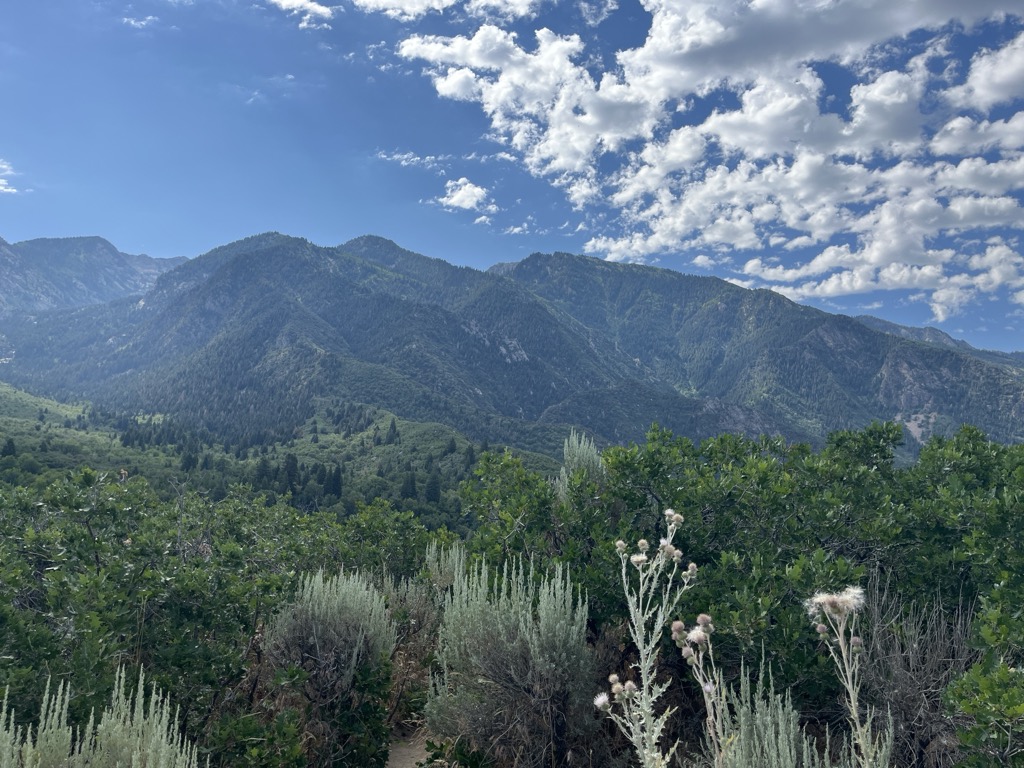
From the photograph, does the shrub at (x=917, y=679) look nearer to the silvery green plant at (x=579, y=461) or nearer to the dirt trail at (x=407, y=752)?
the silvery green plant at (x=579, y=461)

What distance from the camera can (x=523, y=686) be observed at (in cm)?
654

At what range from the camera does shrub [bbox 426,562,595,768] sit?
21.2 ft

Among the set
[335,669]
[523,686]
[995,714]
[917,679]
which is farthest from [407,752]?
[995,714]

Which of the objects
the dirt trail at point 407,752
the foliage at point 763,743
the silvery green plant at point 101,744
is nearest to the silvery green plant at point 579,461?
the dirt trail at point 407,752

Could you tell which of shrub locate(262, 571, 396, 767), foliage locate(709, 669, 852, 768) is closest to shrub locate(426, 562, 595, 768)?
shrub locate(262, 571, 396, 767)

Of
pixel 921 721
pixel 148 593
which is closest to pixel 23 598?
pixel 148 593

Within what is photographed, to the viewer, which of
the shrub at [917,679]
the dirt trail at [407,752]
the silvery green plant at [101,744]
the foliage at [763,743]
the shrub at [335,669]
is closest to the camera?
the silvery green plant at [101,744]

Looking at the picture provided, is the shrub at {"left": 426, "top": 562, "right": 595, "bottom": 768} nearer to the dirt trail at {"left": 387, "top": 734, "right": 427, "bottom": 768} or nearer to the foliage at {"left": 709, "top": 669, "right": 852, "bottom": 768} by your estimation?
the dirt trail at {"left": 387, "top": 734, "right": 427, "bottom": 768}

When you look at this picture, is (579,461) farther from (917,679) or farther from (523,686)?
(917,679)

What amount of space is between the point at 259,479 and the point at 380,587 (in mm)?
83430

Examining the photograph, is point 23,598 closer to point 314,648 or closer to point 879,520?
point 314,648

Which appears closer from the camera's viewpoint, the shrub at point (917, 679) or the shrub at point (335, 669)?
the shrub at point (917, 679)

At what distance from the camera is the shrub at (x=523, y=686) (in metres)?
6.46

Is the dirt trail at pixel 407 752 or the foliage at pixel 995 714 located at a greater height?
the foliage at pixel 995 714
